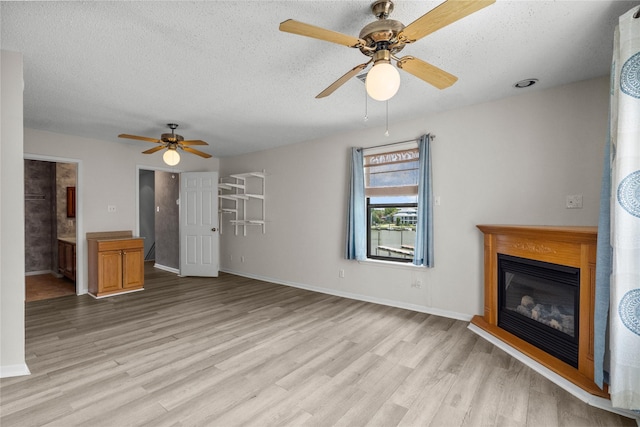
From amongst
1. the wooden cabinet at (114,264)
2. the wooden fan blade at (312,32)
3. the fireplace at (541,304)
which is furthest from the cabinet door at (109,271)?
the fireplace at (541,304)

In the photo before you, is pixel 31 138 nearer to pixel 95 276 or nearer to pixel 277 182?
pixel 95 276

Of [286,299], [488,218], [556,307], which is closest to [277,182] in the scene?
[286,299]

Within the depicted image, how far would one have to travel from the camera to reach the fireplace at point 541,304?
7.81 ft

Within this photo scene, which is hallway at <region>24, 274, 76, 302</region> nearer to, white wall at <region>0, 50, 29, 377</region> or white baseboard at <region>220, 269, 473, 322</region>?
white wall at <region>0, 50, 29, 377</region>

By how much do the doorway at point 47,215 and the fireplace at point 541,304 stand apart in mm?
7325

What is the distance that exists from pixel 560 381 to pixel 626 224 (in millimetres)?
1284

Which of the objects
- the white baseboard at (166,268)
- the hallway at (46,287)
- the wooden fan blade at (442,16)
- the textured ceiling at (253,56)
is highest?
the textured ceiling at (253,56)

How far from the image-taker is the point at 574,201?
2816mm

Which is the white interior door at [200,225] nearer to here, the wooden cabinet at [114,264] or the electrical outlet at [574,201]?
the wooden cabinet at [114,264]

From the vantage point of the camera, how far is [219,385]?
2.19 m

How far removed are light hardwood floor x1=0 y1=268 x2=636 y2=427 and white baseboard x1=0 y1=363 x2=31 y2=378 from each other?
2.3 inches

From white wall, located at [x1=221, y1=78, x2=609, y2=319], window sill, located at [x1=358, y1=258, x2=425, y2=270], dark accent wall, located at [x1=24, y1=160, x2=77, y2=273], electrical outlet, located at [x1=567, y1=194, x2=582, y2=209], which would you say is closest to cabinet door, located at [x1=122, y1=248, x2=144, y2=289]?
dark accent wall, located at [x1=24, y1=160, x2=77, y2=273]

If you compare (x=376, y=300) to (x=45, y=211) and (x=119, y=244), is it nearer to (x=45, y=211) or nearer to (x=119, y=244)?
(x=119, y=244)

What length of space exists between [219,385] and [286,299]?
228 cm
